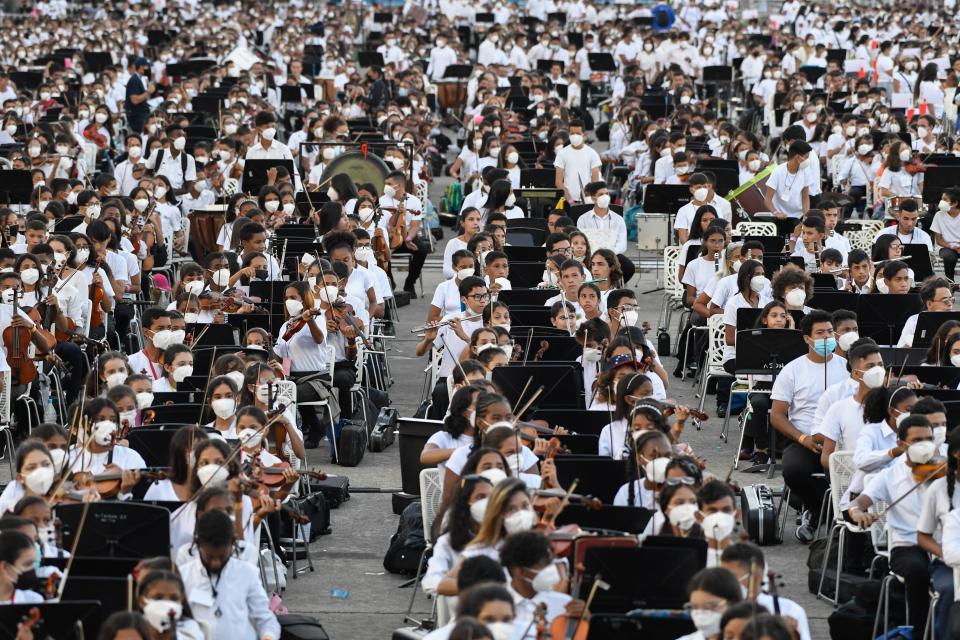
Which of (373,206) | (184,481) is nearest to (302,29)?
(373,206)

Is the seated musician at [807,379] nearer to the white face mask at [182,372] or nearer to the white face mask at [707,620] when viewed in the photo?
the white face mask at [182,372]

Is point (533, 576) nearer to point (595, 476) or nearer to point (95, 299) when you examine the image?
point (595, 476)

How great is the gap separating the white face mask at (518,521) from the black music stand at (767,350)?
4743 millimetres

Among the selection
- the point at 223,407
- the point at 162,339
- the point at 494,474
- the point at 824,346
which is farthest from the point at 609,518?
the point at 162,339

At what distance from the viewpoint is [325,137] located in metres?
24.0

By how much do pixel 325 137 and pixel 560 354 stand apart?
11.6 meters

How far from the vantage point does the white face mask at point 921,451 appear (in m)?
9.41

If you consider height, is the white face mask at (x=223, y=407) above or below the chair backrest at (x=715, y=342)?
above

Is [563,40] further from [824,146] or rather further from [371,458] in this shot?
[371,458]

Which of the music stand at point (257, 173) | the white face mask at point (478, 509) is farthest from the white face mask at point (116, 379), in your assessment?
the music stand at point (257, 173)

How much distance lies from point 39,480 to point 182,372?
9.91ft

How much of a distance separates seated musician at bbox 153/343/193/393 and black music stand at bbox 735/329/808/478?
3.76 meters

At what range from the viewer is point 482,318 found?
13.8 metres

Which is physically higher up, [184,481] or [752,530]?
[184,481]
